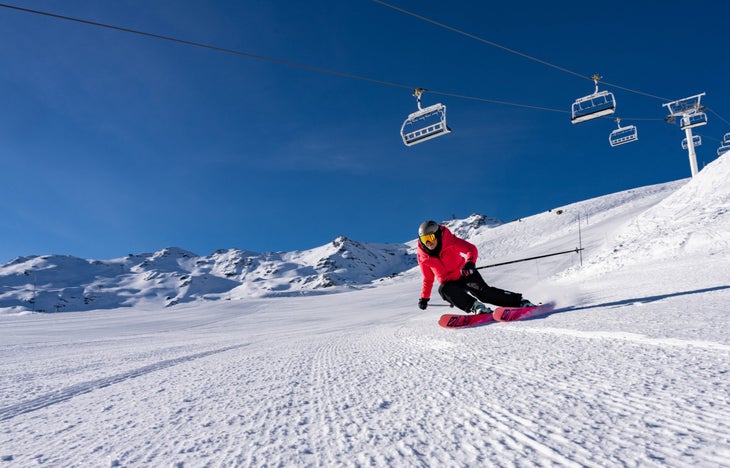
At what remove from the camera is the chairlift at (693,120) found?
25319 mm

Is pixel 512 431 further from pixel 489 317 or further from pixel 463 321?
pixel 489 317

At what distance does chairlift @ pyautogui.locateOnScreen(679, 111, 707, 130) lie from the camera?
2532 cm

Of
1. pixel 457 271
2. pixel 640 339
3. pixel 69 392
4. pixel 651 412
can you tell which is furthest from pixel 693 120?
pixel 69 392

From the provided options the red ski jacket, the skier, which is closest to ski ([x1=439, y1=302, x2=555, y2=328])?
the skier

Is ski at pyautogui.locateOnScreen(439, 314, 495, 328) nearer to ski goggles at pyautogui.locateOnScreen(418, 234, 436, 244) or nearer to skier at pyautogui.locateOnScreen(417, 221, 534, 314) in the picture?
skier at pyautogui.locateOnScreen(417, 221, 534, 314)

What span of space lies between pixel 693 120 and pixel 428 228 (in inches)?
1260

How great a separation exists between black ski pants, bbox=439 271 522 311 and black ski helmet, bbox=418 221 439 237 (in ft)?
2.69

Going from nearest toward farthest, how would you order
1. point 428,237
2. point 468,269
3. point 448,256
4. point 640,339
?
point 640,339 < point 468,269 < point 428,237 < point 448,256

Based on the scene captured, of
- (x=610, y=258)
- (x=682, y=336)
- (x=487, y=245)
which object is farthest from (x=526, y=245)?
(x=682, y=336)

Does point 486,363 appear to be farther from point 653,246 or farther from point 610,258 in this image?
point 610,258

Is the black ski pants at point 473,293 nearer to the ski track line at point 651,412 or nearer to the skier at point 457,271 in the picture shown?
the skier at point 457,271

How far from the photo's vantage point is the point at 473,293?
5227 millimetres

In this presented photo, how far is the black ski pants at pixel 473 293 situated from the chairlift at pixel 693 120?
29540mm

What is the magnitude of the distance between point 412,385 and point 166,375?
6.35 feet
